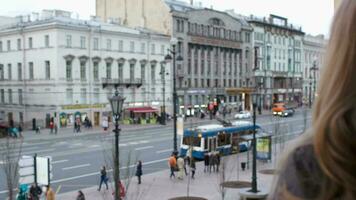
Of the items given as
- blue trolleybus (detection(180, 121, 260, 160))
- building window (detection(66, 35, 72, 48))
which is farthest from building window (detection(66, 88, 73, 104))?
blue trolleybus (detection(180, 121, 260, 160))

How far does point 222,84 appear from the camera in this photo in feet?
260

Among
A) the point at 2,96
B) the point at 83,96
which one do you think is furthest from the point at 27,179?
the point at 2,96

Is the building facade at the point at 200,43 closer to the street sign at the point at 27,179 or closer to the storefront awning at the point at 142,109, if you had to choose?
the storefront awning at the point at 142,109

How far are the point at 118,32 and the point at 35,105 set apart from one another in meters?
12.1

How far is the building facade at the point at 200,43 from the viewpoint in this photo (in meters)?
68.1

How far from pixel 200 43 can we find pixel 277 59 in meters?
26.7

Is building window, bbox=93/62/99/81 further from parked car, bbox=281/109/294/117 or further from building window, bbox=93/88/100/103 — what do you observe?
parked car, bbox=281/109/294/117

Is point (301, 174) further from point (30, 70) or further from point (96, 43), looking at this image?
point (30, 70)

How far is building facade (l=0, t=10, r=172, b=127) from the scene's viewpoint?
175 ft

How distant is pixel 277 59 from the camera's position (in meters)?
94.9

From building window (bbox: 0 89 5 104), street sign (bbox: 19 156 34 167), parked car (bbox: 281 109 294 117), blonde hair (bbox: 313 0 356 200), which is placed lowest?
parked car (bbox: 281 109 294 117)

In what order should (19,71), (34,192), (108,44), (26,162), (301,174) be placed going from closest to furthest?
(301,174)
(26,162)
(34,192)
(108,44)
(19,71)

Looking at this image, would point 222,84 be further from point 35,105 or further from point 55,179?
point 55,179

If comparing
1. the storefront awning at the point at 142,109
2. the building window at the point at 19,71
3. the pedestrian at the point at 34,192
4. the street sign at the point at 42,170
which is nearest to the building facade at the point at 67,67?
the building window at the point at 19,71
